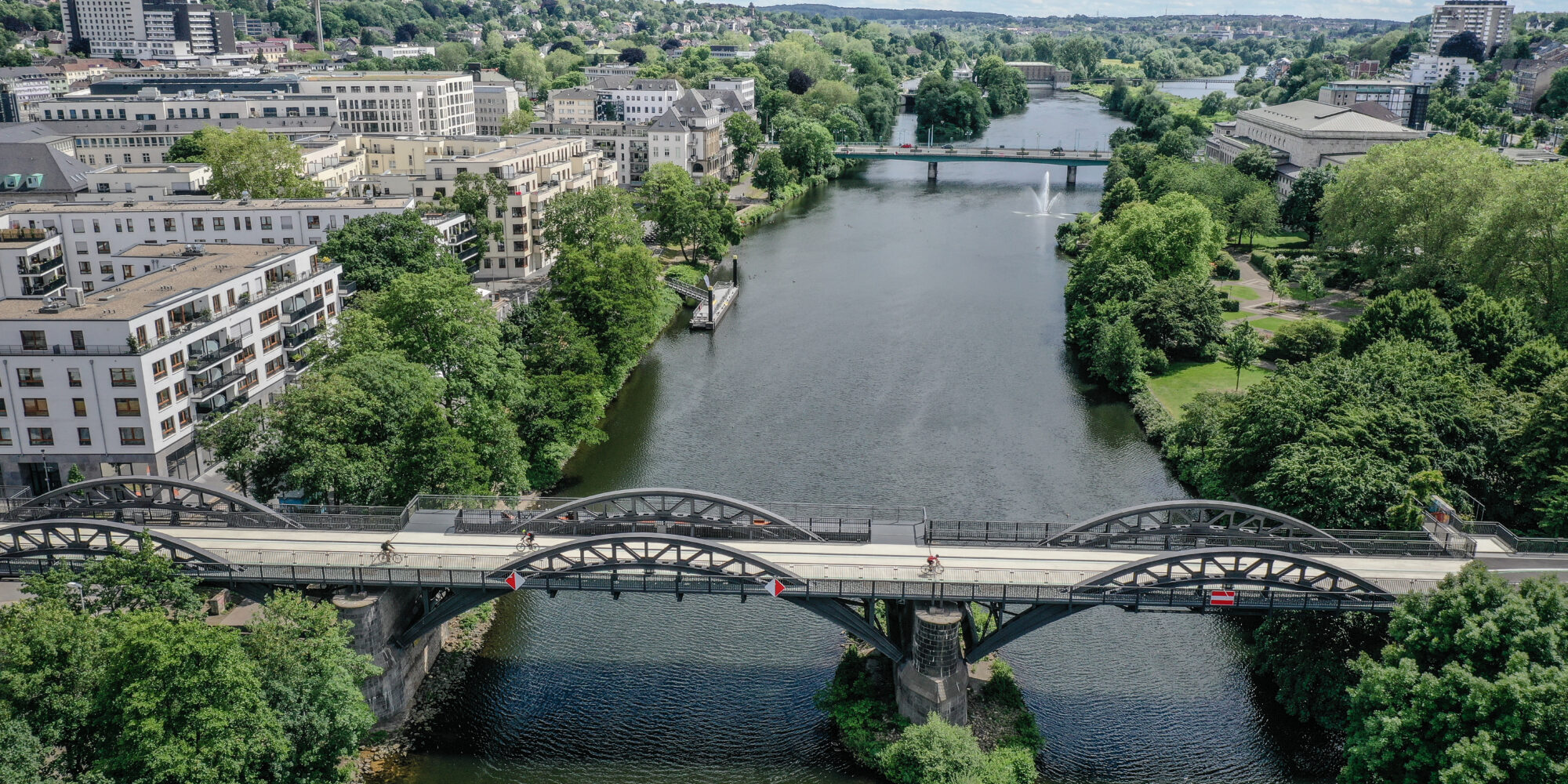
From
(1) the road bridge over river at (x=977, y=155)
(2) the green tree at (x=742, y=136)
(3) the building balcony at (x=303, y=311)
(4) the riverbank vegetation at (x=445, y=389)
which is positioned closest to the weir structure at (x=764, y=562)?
(4) the riverbank vegetation at (x=445, y=389)

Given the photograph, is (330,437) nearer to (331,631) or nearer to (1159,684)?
(331,631)


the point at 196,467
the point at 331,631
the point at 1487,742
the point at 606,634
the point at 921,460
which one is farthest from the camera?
the point at 921,460

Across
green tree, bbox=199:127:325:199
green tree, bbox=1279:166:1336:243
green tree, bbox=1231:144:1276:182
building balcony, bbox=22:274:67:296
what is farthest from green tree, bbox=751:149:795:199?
building balcony, bbox=22:274:67:296

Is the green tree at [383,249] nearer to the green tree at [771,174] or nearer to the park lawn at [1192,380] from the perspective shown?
the park lawn at [1192,380]

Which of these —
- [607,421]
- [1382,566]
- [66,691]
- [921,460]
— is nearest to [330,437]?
[66,691]

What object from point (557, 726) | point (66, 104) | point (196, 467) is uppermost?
point (66, 104)

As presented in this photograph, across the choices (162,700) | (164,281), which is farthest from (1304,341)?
(164,281)

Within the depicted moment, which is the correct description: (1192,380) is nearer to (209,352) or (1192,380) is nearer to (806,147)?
(209,352)
